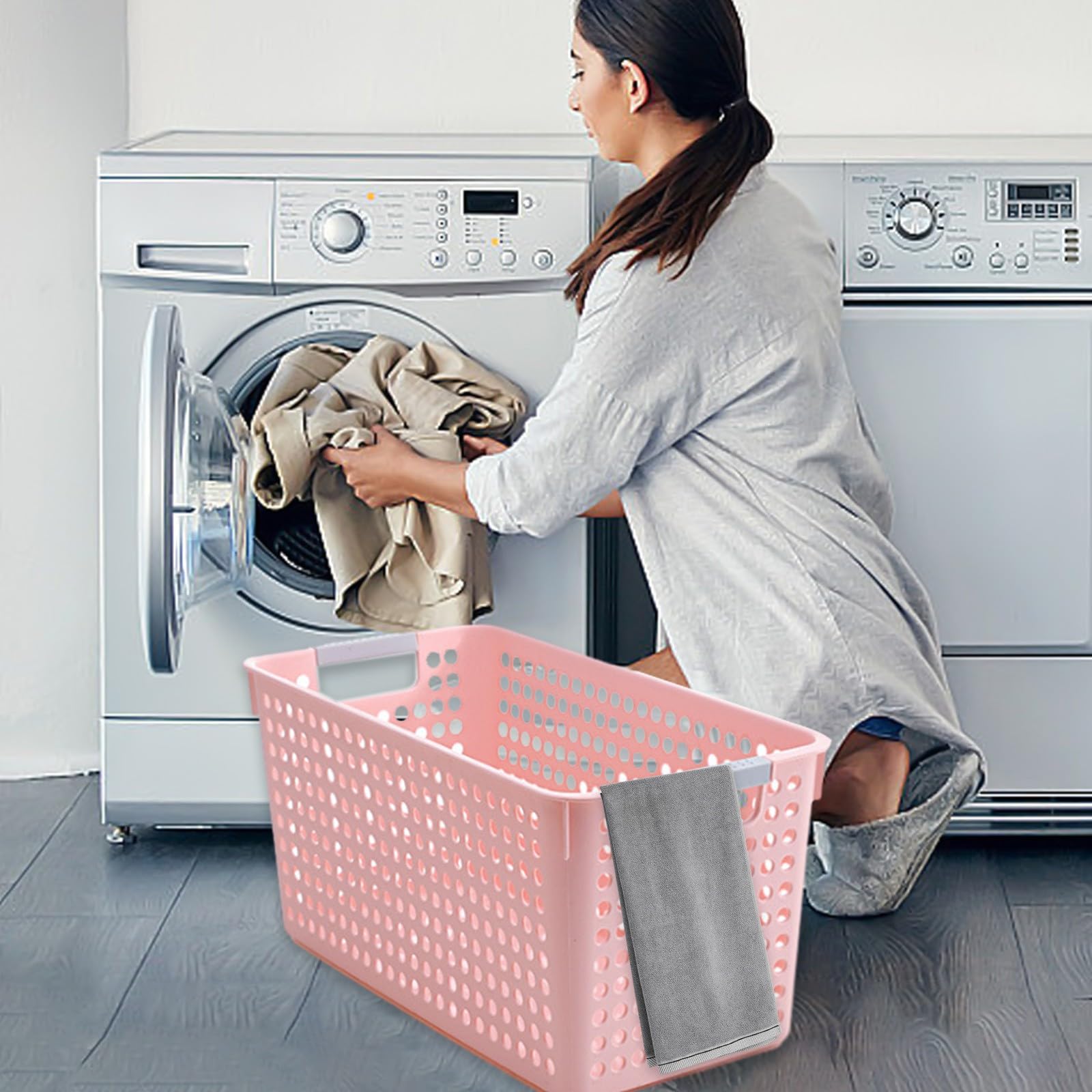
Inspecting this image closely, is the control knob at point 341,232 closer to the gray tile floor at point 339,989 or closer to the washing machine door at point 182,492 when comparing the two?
the washing machine door at point 182,492

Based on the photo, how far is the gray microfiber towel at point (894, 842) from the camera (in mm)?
2227

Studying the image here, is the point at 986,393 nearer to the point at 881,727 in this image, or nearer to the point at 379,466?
the point at 881,727

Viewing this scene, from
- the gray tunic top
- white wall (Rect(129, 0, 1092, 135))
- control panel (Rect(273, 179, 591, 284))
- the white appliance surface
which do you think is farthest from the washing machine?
white wall (Rect(129, 0, 1092, 135))

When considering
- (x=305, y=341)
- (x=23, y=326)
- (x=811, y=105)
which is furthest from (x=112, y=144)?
(x=811, y=105)

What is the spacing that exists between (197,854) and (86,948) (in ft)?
1.09

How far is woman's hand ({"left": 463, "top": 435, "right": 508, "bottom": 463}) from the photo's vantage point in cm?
233

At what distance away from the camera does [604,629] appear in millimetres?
2766

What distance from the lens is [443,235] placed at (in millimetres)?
2367

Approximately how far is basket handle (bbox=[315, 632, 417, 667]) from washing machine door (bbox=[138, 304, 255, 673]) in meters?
0.17

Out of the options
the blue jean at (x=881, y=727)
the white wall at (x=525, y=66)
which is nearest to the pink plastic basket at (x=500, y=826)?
the blue jean at (x=881, y=727)

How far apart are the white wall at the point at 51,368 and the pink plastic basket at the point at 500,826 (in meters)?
0.81

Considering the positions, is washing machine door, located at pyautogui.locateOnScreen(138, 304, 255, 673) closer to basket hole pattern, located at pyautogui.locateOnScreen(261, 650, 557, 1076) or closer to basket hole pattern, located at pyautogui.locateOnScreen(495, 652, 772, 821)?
basket hole pattern, located at pyautogui.locateOnScreen(261, 650, 557, 1076)

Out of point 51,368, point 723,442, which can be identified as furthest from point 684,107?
point 51,368

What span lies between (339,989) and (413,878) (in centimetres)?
22
